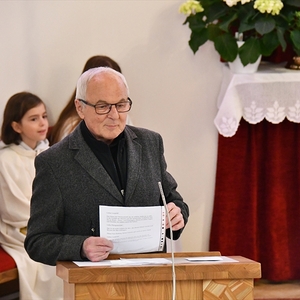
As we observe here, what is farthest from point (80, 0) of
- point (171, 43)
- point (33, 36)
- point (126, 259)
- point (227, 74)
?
point (126, 259)

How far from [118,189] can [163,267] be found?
460 millimetres

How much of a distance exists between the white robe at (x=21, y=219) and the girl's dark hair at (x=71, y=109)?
19 cm

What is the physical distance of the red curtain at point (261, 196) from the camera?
487 centimetres

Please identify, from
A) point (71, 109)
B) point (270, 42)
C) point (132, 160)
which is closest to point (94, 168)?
point (132, 160)

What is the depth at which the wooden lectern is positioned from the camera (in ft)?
7.37

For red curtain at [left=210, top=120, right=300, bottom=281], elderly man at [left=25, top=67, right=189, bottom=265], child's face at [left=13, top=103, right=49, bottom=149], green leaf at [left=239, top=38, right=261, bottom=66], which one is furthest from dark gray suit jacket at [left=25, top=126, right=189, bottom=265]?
red curtain at [left=210, top=120, right=300, bottom=281]

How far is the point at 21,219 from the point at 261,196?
178cm

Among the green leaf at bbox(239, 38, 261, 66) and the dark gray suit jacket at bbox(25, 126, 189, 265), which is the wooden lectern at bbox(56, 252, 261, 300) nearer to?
A: the dark gray suit jacket at bbox(25, 126, 189, 265)

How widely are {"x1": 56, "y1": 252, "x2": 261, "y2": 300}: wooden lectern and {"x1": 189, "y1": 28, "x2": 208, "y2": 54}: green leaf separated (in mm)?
2489

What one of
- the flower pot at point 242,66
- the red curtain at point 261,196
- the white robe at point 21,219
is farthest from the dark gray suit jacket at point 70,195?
the red curtain at point 261,196

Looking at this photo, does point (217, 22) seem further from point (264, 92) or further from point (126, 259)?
point (126, 259)

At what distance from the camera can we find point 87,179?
8.55 ft

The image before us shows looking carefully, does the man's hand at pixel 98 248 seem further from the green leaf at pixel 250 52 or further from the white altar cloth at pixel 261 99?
the green leaf at pixel 250 52

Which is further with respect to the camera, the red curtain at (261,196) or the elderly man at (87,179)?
the red curtain at (261,196)
